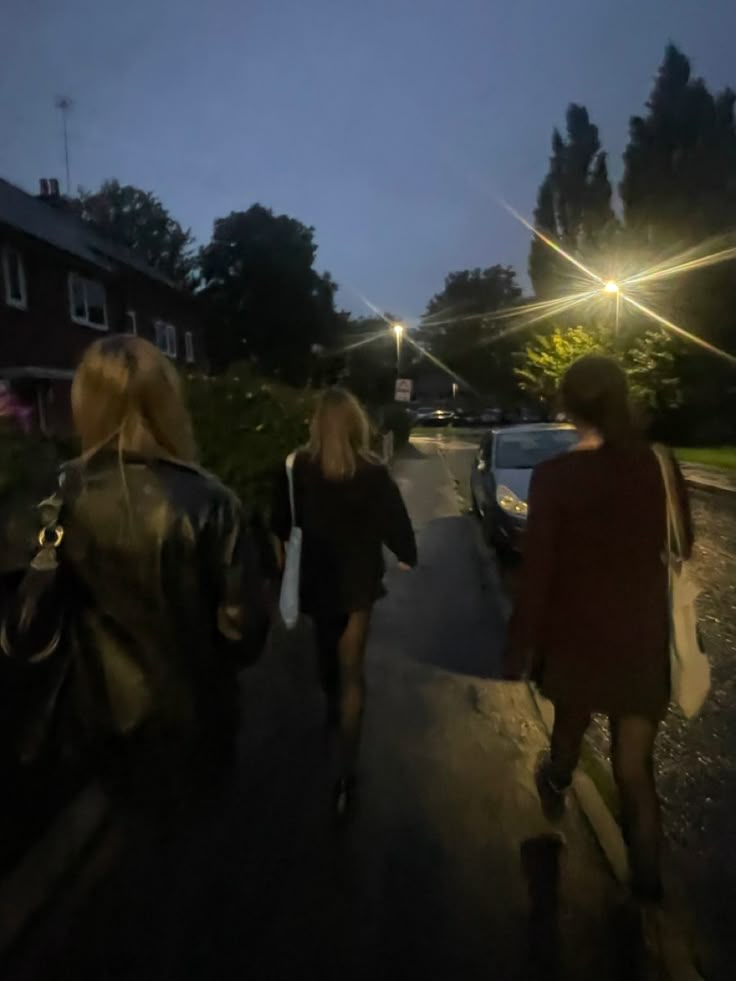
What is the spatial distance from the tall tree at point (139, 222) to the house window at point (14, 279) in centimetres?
3877

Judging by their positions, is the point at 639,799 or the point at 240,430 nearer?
the point at 639,799

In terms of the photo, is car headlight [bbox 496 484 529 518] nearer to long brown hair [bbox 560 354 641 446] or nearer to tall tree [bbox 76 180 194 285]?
long brown hair [bbox 560 354 641 446]

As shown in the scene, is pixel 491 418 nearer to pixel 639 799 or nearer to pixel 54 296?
pixel 54 296

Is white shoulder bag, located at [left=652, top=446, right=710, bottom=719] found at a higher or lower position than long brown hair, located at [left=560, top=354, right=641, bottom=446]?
lower

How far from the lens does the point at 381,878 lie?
3822mm

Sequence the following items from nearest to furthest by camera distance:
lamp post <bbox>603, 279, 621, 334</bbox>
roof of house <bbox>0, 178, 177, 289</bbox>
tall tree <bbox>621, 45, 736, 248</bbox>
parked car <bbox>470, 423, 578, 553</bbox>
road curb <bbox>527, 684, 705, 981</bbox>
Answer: road curb <bbox>527, 684, 705, 981</bbox>
parked car <bbox>470, 423, 578, 553</bbox>
roof of house <bbox>0, 178, 177, 289</bbox>
lamp post <bbox>603, 279, 621, 334</bbox>
tall tree <bbox>621, 45, 736, 248</bbox>

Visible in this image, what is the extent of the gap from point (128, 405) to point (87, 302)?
86.2ft

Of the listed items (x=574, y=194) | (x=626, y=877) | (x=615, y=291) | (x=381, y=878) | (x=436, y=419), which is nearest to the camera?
(x=626, y=877)

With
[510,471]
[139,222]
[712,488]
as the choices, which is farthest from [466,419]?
[510,471]

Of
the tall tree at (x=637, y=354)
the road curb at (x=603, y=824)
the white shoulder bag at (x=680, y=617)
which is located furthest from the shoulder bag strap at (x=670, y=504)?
the tall tree at (x=637, y=354)

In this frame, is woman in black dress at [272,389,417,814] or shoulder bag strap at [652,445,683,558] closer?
shoulder bag strap at [652,445,683,558]

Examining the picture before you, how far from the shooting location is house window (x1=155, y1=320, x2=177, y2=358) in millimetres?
34022

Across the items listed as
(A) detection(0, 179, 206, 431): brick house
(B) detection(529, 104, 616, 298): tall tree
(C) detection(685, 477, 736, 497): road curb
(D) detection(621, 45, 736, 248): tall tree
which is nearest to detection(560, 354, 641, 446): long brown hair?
(C) detection(685, 477, 736, 497): road curb

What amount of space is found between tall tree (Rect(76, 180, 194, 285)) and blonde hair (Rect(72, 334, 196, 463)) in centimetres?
6062
